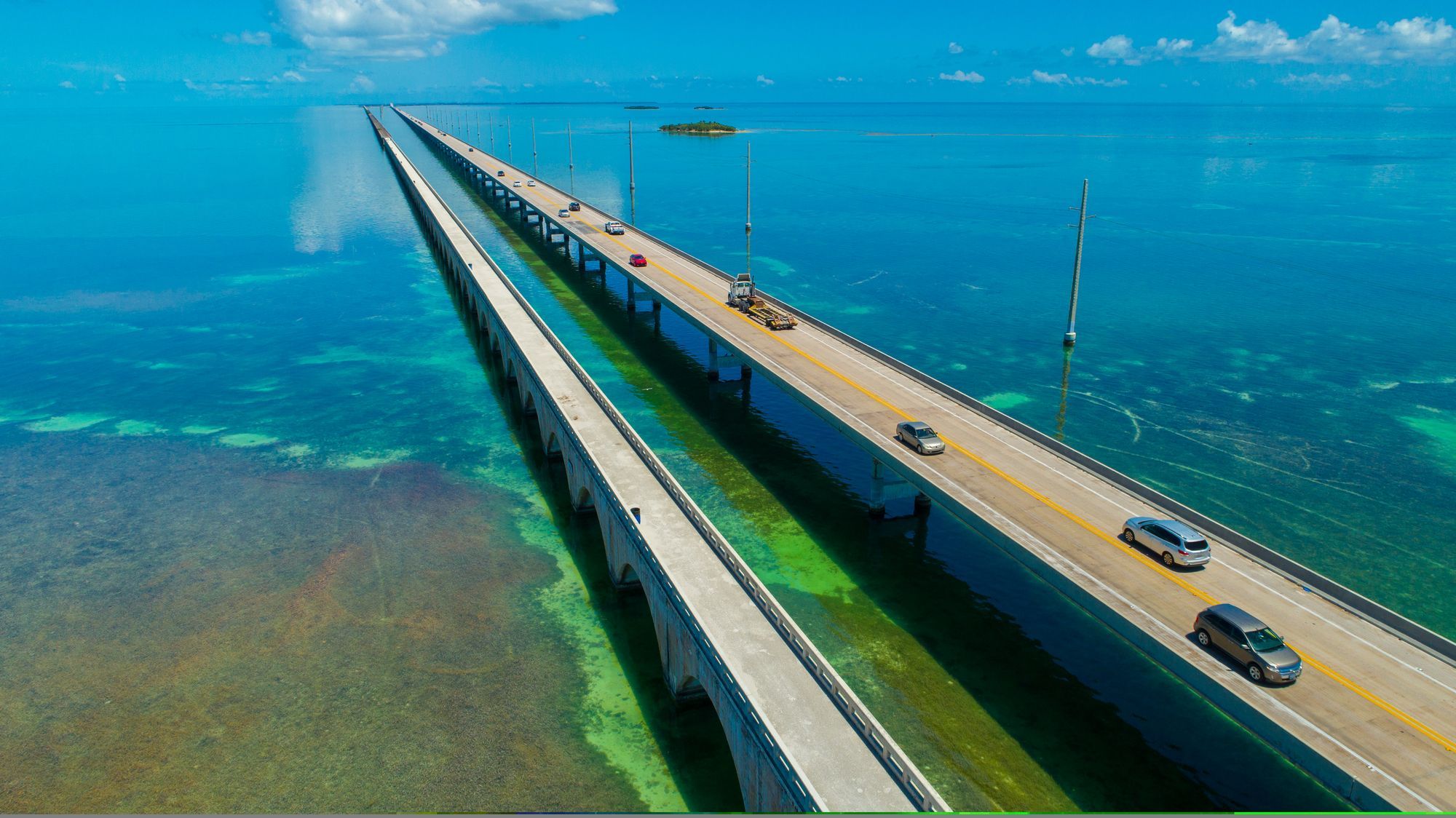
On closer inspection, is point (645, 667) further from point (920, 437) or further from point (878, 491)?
point (878, 491)

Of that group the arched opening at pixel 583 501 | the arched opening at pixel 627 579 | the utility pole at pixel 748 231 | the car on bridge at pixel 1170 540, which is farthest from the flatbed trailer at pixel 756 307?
the car on bridge at pixel 1170 540

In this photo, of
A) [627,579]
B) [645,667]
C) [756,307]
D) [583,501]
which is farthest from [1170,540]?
[756,307]

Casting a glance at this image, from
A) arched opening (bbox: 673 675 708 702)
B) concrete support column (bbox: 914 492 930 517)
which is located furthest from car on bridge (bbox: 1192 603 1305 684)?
concrete support column (bbox: 914 492 930 517)

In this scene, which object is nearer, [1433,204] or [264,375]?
[264,375]

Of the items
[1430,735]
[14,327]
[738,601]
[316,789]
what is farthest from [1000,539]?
[14,327]

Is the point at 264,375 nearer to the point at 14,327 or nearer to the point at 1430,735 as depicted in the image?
the point at 14,327

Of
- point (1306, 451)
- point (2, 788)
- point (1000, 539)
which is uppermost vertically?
point (1000, 539)

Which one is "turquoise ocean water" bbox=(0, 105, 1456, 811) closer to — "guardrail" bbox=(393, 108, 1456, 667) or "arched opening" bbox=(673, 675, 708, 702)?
"arched opening" bbox=(673, 675, 708, 702)
